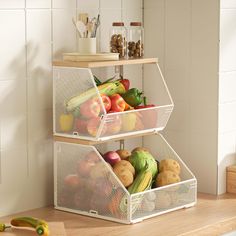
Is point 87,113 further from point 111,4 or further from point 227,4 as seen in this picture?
point 227,4

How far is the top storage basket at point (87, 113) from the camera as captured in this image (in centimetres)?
252

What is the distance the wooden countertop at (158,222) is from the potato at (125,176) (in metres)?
0.13

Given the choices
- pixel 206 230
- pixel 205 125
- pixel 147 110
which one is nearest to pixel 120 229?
pixel 206 230

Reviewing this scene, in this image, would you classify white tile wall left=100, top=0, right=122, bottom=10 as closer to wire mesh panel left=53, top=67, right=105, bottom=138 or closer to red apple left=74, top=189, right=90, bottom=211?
wire mesh panel left=53, top=67, right=105, bottom=138

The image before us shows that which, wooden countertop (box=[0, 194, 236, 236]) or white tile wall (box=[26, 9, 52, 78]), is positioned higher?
white tile wall (box=[26, 9, 52, 78])

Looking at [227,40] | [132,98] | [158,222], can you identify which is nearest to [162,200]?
[158,222]

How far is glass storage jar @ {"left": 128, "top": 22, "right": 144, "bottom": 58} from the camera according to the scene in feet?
9.13

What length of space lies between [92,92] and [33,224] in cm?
47

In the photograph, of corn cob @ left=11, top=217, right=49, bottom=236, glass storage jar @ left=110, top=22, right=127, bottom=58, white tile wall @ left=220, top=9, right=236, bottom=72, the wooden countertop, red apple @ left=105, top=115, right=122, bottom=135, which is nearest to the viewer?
corn cob @ left=11, top=217, right=49, bottom=236

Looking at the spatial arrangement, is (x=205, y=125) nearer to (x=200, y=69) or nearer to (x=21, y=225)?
(x=200, y=69)

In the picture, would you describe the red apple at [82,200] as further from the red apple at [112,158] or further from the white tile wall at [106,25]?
the white tile wall at [106,25]

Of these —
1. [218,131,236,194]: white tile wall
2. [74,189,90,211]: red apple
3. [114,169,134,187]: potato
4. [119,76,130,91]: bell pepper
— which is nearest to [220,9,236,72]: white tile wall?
[218,131,236,194]: white tile wall

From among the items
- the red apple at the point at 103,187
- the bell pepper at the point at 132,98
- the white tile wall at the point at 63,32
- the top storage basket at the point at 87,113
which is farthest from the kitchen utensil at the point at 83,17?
the red apple at the point at 103,187

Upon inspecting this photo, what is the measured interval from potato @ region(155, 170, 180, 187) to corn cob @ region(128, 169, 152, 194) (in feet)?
0.26
